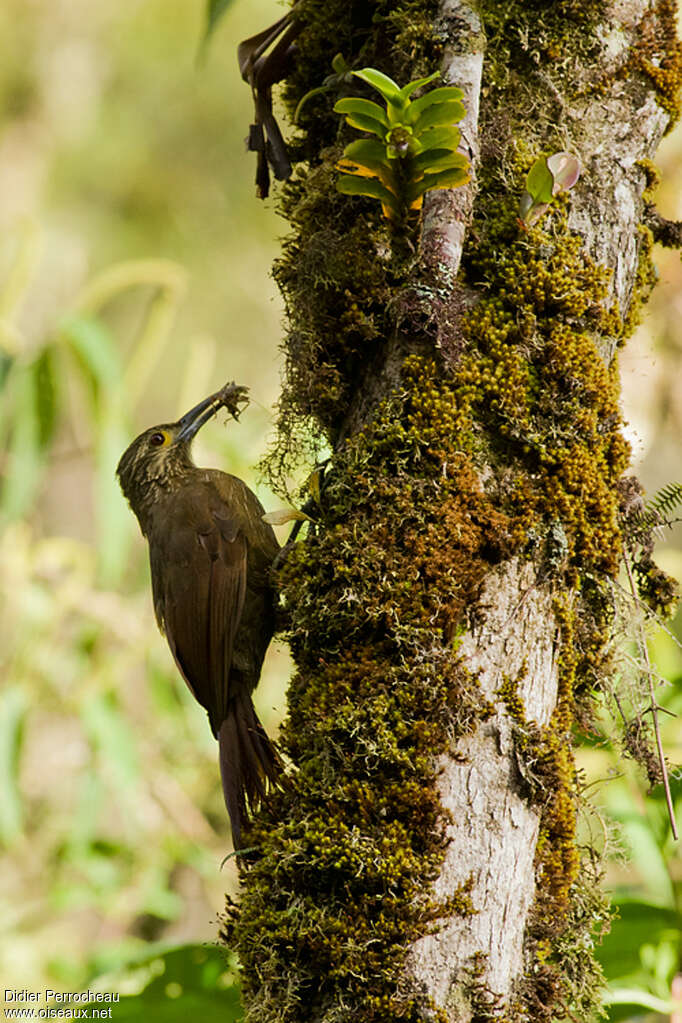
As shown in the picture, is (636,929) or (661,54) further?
(636,929)

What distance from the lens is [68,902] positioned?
4.17 m

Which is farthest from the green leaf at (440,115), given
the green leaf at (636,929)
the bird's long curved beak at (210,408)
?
the green leaf at (636,929)

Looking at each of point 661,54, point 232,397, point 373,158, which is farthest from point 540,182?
point 232,397

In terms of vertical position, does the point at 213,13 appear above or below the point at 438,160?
above

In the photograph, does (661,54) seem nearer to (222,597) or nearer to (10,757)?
(222,597)

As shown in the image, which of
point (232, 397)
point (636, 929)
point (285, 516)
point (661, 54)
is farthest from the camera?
point (232, 397)

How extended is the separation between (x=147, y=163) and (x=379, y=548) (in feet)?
30.1

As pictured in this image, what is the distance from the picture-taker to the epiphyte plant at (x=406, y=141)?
171 cm

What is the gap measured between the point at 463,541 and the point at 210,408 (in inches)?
71.0

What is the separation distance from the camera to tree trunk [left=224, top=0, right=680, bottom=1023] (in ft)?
5.39

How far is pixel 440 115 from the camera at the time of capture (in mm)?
1712

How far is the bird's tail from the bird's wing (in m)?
0.06

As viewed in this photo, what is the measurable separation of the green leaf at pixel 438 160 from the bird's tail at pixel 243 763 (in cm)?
131

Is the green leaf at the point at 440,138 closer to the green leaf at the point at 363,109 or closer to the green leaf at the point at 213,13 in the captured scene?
the green leaf at the point at 363,109
